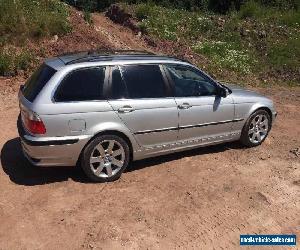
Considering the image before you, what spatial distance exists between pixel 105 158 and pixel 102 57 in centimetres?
147

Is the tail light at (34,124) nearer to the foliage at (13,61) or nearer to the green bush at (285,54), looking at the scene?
the foliage at (13,61)

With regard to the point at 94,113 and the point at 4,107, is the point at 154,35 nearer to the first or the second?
the point at 4,107

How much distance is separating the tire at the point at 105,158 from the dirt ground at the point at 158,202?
159 mm

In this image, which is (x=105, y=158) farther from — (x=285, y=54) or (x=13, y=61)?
(x=285, y=54)

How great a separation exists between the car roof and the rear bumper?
40.6 inches

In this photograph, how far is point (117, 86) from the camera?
6.21 metres

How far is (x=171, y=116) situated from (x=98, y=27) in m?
8.80

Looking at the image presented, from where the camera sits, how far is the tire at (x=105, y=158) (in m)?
6.05

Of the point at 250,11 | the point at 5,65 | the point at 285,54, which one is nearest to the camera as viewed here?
the point at 5,65

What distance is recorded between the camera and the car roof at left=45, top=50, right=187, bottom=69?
6146 millimetres

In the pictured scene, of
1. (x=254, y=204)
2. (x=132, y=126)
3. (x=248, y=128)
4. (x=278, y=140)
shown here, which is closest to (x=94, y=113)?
(x=132, y=126)

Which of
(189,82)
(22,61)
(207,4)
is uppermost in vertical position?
(189,82)

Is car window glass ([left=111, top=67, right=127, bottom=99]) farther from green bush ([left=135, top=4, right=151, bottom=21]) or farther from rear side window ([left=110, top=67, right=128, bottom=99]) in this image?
green bush ([left=135, top=4, right=151, bottom=21])

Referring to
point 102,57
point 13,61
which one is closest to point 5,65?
point 13,61
